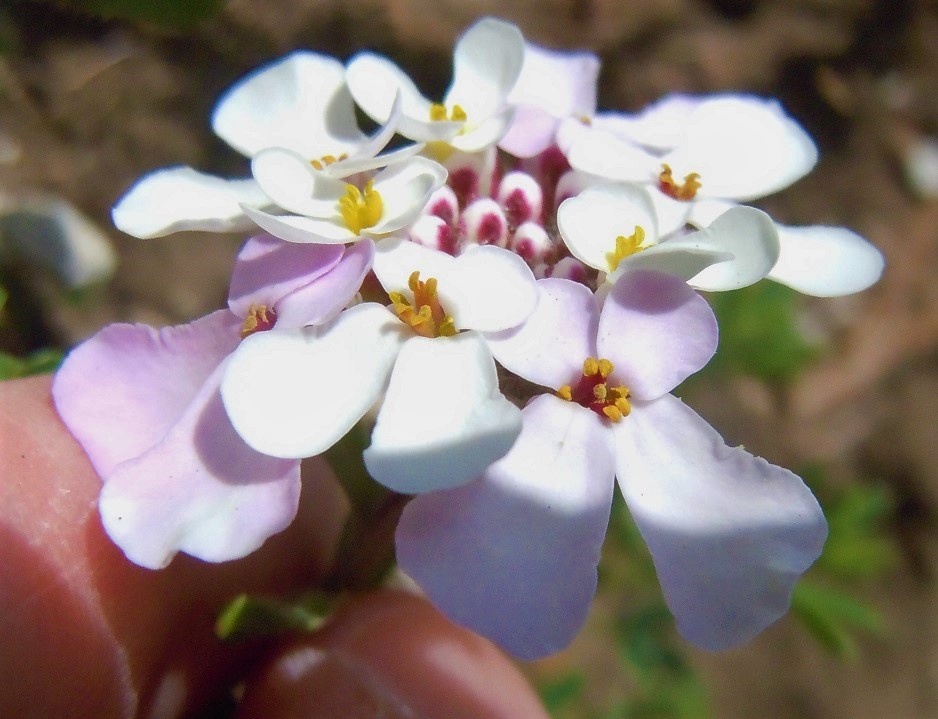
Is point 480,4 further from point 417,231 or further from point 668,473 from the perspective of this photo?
point 668,473

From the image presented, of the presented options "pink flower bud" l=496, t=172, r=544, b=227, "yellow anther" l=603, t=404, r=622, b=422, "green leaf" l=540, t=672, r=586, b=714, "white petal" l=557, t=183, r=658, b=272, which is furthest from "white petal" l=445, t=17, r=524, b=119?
"green leaf" l=540, t=672, r=586, b=714

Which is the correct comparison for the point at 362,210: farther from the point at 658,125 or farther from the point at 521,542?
the point at 658,125

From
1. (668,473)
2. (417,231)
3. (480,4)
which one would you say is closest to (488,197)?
(417,231)

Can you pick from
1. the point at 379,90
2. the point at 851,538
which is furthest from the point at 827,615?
the point at 379,90

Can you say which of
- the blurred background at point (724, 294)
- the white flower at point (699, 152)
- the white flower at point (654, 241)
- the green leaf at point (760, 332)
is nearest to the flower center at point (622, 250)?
the white flower at point (654, 241)

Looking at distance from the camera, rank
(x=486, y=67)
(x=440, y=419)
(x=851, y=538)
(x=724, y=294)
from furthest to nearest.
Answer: (x=851, y=538) → (x=724, y=294) → (x=486, y=67) → (x=440, y=419)

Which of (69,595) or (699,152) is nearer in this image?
(69,595)

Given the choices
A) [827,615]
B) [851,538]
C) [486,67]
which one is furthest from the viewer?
[851,538]
